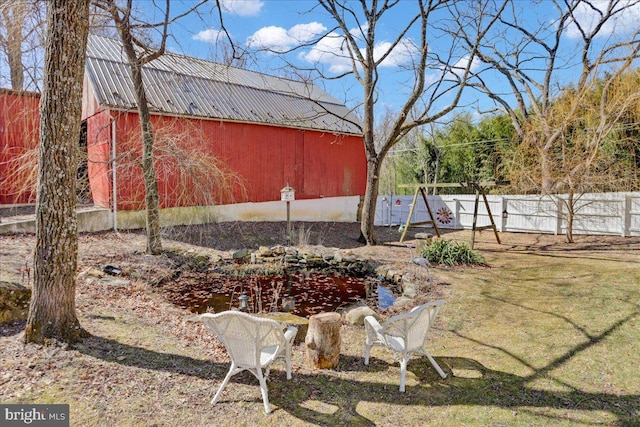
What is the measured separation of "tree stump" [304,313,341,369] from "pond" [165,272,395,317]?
1746 millimetres

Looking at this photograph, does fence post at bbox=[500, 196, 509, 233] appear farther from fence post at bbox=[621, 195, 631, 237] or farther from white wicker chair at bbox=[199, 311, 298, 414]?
white wicker chair at bbox=[199, 311, 298, 414]

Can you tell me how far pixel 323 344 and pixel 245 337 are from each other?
831 millimetres

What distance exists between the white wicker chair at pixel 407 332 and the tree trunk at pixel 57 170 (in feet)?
9.19

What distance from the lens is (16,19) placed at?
4059 mm

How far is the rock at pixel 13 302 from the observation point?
3.82 meters

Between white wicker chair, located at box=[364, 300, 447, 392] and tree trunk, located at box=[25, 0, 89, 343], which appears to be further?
tree trunk, located at box=[25, 0, 89, 343]

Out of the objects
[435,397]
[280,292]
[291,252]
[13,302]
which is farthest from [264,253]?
[435,397]

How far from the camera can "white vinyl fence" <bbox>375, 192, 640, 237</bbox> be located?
10930 mm

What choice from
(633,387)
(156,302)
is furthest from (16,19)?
(633,387)

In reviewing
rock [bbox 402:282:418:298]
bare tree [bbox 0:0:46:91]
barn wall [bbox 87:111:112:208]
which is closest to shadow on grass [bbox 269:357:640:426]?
rock [bbox 402:282:418:298]

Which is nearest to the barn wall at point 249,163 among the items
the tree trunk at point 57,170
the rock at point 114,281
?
the rock at point 114,281

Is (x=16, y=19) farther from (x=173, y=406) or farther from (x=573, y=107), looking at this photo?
(x=573, y=107)

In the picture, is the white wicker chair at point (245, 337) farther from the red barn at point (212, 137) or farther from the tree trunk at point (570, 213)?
the tree trunk at point (570, 213)

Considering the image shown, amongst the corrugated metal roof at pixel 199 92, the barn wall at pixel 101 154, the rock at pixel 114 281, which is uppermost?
the corrugated metal roof at pixel 199 92
